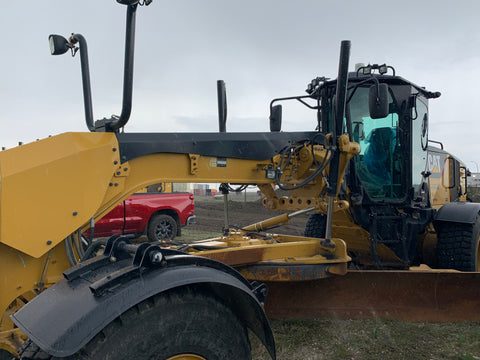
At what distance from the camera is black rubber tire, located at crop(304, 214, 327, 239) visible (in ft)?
18.8

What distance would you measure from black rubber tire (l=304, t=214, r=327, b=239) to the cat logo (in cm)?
161

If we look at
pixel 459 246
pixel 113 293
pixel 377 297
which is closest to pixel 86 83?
pixel 113 293

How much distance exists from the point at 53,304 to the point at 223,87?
269 centimetres

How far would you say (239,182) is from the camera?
3.62 meters

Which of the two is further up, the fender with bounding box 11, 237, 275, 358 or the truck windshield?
the truck windshield

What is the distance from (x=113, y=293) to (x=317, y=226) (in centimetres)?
428

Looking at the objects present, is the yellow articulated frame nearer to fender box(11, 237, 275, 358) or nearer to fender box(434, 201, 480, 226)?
fender box(11, 237, 275, 358)

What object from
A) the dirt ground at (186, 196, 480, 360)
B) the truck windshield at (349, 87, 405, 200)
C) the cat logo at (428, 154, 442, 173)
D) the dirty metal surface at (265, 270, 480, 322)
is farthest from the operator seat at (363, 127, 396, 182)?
the dirt ground at (186, 196, 480, 360)

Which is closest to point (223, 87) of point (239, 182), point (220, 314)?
point (239, 182)

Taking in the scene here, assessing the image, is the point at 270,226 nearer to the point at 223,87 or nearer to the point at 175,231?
the point at 223,87

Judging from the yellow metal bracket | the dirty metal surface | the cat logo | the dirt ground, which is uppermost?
the cat logo

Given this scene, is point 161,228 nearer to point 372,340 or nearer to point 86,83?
point 86,83

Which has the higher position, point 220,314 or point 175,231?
point 220,314

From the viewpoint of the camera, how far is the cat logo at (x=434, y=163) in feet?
17.1
